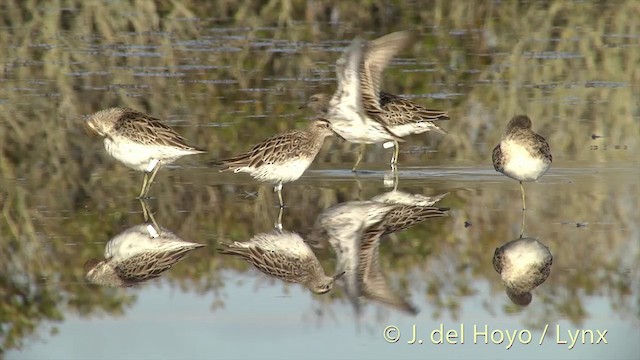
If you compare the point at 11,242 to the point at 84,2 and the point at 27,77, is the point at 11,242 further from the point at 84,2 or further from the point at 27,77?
the point at 84,2

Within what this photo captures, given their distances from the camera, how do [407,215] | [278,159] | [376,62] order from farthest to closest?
[376,62] < [278,159] < [407,215]

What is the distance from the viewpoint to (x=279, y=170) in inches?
477

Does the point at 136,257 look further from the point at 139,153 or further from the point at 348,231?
the point at 139,153

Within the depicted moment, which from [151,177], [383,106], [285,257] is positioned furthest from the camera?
[383,106]

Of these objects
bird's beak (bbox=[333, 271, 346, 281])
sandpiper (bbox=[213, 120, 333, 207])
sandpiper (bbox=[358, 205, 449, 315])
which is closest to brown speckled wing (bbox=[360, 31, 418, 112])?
sandpiper (bbox=[213, 120, 333, 207])

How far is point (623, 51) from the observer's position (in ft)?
67.1

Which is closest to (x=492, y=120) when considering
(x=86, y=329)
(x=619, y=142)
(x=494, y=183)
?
(x=619, y=142)

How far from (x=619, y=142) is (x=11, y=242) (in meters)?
6.99

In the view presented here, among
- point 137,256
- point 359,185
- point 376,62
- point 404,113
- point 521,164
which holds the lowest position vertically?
point 359,185

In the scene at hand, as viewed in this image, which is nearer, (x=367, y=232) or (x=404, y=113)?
(x=367, y=232)

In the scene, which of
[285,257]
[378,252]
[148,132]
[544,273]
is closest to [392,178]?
[148,132]

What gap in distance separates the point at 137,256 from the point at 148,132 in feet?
7.81

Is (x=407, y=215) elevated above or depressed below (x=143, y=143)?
below

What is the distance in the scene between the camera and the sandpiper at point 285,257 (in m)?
9.76
